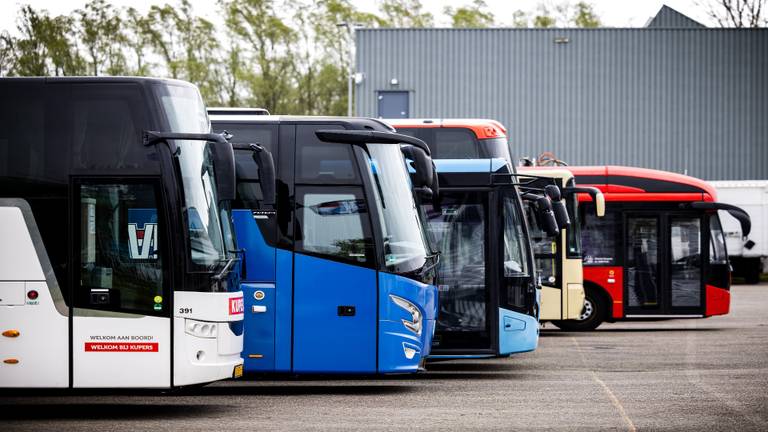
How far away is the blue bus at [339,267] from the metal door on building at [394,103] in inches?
1307

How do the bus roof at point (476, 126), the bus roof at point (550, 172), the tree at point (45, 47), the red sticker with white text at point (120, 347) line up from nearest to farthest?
1. the red sticker with white text at point (120, 347)
2. the bus roof at point (476, 126)
3. the bus roof at point (550, 172)
4. the tree at point (45, 47)

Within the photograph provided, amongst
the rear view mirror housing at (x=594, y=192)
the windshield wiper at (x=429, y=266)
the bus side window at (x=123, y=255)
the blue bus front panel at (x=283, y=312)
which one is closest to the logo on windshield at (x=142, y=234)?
the bus side window at (x=123, y=255)

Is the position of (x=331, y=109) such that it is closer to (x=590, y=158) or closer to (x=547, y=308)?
(x=590, y=158)

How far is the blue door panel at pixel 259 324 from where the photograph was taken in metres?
13.5

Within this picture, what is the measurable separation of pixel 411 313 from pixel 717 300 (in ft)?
39.9

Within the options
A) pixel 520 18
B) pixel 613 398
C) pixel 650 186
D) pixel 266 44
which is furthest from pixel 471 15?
pixel 613 398

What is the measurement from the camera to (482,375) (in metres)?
16.3

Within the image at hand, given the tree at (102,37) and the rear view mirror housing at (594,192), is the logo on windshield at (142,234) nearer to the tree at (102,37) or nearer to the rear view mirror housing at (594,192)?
the rear view mirror housing at (594,192)

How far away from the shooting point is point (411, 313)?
44.1 ft

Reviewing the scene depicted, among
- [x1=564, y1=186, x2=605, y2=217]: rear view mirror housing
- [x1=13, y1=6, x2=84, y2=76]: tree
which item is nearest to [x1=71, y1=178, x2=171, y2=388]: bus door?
[x1=564, y1=186, x2=605, y2=217]: rear view mirror housing

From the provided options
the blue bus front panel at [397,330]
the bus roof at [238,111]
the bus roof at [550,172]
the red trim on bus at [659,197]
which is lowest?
the blue bus front panel at [397,330]

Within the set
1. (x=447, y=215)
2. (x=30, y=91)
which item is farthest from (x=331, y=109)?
(x=30, y=91)

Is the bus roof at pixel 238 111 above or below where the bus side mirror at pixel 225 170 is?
above

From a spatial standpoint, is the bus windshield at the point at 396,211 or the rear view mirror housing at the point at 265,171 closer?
the rear view mirror housing at the point at 265,171
